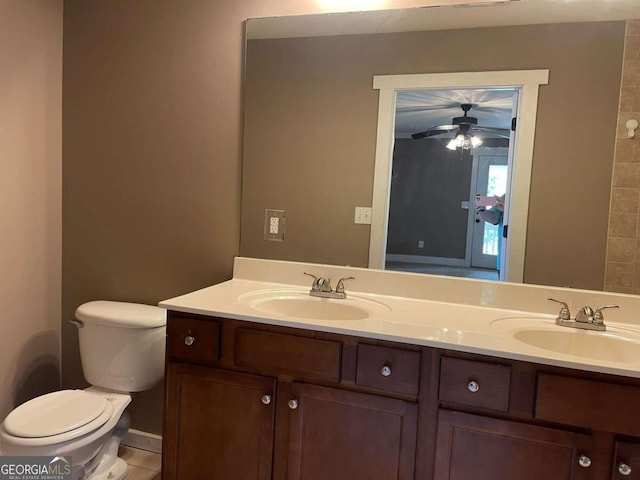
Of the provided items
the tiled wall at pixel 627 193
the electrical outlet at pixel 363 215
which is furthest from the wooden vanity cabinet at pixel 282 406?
the tiled wall at pixel 627 193

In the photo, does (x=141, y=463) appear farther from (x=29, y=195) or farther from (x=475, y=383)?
(x=475, y=383)

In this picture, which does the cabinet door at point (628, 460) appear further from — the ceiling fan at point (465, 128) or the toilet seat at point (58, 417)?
the toilet seat at point (58, 417)

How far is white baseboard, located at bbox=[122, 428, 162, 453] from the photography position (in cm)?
217

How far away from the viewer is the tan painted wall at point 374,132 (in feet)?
5.17

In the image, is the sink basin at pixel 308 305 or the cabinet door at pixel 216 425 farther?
the sink basin at pixel 308 305

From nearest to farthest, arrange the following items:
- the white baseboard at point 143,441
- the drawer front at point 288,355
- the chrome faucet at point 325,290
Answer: the drawer front at point 288,355, the chrome faucet at point 325,290, the white baseboard at point 143,441

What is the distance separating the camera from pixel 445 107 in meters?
1.73

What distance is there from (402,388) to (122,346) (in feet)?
3.96

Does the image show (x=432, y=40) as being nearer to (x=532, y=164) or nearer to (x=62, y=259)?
(x=532, y=164)

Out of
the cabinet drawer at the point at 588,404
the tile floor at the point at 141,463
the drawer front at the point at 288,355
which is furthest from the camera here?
the tile floor at the point at 141,463

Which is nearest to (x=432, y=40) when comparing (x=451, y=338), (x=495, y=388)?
(x=451, y=338)

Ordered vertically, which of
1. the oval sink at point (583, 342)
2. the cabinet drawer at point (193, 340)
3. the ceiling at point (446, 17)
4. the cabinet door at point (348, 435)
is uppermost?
the ceiling at point (446, 17)

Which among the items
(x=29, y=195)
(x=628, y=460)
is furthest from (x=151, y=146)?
(x=628, y=460)

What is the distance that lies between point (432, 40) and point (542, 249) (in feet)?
2.92
